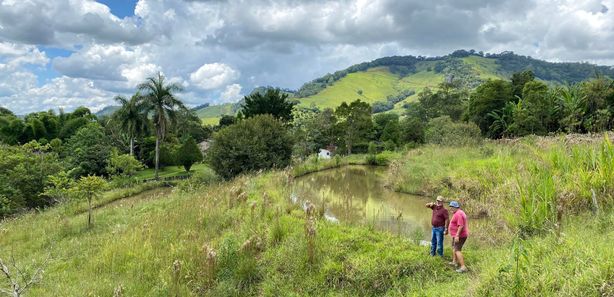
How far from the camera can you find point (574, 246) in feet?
15.2

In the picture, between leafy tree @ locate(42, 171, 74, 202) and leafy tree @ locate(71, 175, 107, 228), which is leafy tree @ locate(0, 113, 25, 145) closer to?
leafy tree @ locate(42, 171, 74, 202)

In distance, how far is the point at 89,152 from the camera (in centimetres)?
3666

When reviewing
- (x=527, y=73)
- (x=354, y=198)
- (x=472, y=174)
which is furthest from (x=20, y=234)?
(x=527, y=73)

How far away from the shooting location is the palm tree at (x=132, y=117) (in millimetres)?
37938

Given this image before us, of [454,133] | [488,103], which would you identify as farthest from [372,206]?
[488,103]

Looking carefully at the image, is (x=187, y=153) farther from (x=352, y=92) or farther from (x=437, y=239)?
(x=352, y=92)

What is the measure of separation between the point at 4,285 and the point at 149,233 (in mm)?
2621

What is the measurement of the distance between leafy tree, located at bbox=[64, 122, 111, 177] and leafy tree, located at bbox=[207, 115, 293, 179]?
1822 cm

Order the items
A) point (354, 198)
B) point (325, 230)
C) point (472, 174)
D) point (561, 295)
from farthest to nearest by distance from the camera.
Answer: point (354, 198), point (472, 174), point (325, 230), point (561, 295)

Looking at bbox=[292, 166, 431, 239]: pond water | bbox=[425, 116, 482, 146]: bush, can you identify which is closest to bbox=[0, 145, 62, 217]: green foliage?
bbox=[292, 166, 431, 239]: pond water

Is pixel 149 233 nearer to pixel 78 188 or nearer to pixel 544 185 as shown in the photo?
pixel 78 188

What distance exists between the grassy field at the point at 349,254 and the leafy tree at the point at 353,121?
109 ft

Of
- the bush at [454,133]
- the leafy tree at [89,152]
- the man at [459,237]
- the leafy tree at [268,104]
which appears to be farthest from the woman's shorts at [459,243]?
the leafy tree at [268,104]

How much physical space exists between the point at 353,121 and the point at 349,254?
1458 inches
